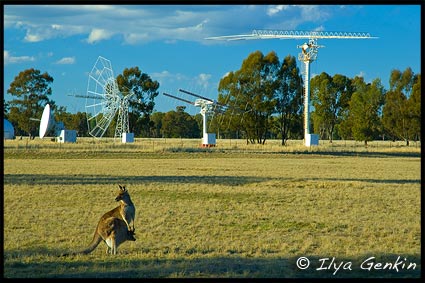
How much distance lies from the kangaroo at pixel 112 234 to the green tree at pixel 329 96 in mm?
66367

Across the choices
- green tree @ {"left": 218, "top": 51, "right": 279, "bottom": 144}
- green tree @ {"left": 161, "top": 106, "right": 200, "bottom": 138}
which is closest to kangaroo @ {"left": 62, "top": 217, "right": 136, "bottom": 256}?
green tree @ {"left": 218, "top": 51, "right": 279, "bottom": 144}

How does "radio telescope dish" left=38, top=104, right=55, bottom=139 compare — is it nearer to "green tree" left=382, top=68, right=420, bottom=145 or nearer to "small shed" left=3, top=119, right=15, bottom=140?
"small shed" left=3, top=119, right=15, bottom=140

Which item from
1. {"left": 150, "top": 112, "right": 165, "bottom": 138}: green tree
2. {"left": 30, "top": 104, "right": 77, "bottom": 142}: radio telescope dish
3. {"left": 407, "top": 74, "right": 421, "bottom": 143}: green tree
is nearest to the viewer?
{"left": 30, "top": 104, "right": 77, "bottom": 142}: radio telescope dish

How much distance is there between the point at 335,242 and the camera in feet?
36.4

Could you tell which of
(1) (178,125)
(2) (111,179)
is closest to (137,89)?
(1) (178,125)

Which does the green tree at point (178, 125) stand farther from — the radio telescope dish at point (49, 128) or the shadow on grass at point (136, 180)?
the shadow on grass at point (136, 180)

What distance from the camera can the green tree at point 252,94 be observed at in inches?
2579

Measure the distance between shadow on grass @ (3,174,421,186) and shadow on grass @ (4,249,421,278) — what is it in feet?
37.5

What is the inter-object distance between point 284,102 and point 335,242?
56.6 metres

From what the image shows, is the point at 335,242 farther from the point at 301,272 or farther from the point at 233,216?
the point at 233,216

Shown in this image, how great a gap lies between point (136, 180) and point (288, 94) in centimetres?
4730

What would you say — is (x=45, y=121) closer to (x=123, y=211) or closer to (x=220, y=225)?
(x=220, y=225)

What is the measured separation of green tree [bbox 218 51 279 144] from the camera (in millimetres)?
65500

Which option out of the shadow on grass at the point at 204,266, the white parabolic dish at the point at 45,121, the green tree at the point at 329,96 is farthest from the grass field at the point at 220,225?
the green tree at the point at 329,96
